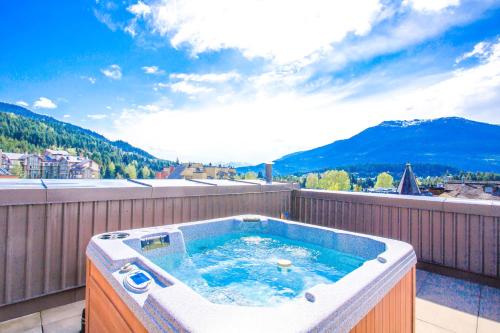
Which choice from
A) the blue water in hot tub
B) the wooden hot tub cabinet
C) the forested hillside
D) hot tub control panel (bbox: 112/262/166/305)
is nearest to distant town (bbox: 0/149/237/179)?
the forested hillside

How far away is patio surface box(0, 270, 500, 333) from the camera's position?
73.7 inches

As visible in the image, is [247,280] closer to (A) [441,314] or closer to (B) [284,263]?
(B) [284,263]

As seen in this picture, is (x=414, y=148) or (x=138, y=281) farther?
(x=414, y=148)

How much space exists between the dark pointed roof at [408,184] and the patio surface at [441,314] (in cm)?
270

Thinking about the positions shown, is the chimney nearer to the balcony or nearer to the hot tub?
the balcony

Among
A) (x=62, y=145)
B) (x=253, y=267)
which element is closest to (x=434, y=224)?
(x=253, y=267)

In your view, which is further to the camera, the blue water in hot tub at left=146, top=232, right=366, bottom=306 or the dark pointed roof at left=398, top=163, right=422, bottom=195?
the dark pointed roof at left=398, top=163, right=422, bottom=195

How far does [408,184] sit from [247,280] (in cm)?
448

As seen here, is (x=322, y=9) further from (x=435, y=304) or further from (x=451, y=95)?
(x=451, y=95)

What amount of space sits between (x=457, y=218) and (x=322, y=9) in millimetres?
3190

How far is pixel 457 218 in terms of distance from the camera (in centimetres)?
277

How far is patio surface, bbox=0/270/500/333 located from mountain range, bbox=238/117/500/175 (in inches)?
3235

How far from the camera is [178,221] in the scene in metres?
3.04

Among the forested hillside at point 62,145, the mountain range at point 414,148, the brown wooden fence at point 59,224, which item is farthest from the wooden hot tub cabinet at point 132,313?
the mountain range at point 414,148
